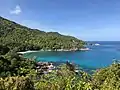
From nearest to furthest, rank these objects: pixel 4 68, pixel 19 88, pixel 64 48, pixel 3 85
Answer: pixel 3 85 → pixel 19 88 → pixel 4 68 → pixel 64 48

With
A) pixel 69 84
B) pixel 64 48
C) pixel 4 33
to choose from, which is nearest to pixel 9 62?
pixel 69 84

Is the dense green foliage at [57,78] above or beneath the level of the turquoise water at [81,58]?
above

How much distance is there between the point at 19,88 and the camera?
937cm

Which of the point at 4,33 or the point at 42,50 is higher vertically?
the point at 4,33

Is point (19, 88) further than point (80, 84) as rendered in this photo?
Yes

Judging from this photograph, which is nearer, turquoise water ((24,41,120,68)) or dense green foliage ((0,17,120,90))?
dense green foliage ((0,17,120,90))

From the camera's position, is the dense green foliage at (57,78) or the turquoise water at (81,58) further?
the turquoise water at (81,58)

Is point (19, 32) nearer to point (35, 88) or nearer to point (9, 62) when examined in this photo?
point (9, 62)

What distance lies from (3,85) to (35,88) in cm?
124

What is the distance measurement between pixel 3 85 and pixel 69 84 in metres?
2.43

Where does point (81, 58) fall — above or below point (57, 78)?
below

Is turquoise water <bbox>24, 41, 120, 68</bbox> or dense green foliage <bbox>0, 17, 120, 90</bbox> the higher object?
dense green foliage <bbox>0, 17, 120, 90</bbox>

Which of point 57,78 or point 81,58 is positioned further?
point 81,58

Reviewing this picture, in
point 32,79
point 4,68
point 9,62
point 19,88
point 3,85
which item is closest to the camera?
point 3,85
